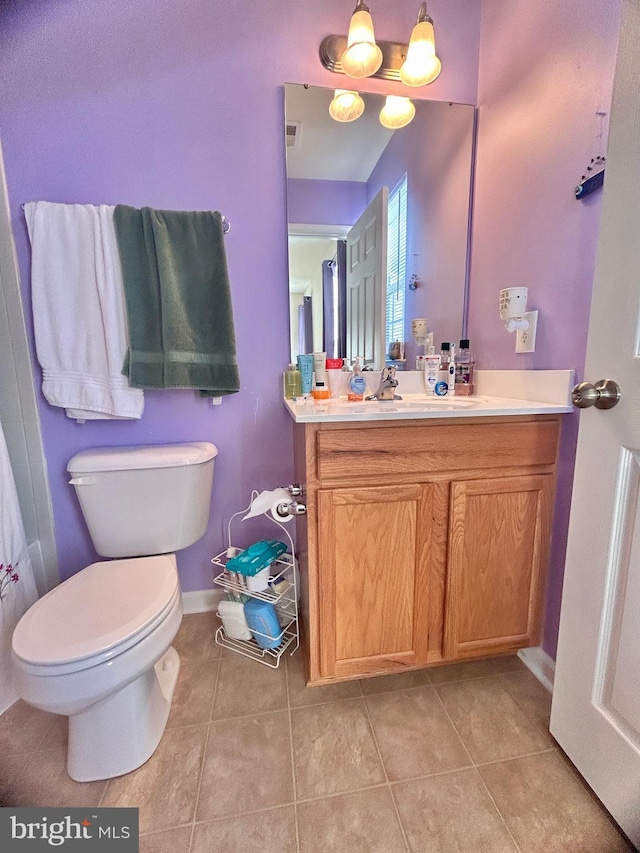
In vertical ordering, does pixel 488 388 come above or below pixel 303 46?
below

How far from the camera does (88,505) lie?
1227 mm

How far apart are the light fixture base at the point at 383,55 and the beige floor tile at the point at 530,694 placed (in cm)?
207

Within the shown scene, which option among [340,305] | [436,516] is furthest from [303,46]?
[436,516]

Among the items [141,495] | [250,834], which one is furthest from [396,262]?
[250,834]

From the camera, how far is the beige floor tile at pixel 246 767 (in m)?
0.89

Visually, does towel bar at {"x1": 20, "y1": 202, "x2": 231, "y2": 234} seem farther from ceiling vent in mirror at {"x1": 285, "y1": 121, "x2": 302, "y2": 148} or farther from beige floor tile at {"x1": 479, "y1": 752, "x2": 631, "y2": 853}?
beige floor tile at {"x1": 479, "y1": 752, "x2": 631, "y2": 853}

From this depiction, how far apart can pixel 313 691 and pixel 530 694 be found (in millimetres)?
677

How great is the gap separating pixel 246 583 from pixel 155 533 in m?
0.35

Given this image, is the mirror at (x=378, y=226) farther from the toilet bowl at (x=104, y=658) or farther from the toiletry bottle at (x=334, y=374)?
the toilet bowl at (x=104, y=658)

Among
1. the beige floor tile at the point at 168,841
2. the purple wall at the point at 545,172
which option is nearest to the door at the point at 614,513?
the purple wall at the point at 545,172

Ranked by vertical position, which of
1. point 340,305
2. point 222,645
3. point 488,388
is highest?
point 340,305

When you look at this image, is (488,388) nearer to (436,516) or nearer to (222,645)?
(436,516)

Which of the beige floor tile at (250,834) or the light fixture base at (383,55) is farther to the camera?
the light fixture base at (383,55)

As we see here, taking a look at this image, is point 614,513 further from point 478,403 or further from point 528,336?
point 528,336
